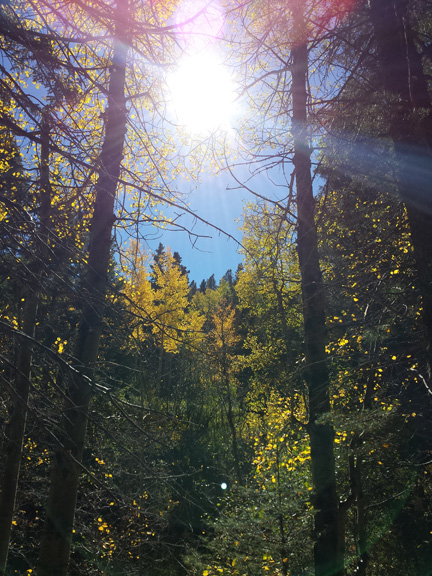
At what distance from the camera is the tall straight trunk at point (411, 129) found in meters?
2.93

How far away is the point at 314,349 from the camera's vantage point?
14.9ft

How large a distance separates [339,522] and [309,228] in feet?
9.77

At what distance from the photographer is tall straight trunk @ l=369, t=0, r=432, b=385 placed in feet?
9.61

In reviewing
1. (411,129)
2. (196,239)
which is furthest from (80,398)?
(411,129)

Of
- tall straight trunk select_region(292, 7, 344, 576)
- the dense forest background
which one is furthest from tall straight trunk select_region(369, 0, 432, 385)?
tall straight trunk select_region(292, 7, 344, 576)

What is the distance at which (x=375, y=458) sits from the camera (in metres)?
6.77

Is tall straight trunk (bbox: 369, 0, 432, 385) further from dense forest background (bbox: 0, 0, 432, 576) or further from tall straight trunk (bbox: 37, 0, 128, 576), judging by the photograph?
tall straight trunk (bbox: 37, 0, 128, 576)

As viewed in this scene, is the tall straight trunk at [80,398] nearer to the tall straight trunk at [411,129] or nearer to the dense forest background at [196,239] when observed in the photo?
the dense forest background at [196,239]

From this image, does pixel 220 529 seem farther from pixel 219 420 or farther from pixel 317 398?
pixel 219 420

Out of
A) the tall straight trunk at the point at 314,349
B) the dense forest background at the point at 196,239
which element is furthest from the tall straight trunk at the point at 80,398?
the tall straight trunk at the point at 314,349

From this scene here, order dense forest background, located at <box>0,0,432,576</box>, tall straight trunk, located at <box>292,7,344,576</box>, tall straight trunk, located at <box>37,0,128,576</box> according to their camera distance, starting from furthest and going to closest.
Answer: tall straight trunk, located at <box>292,7,344,576</box>, tall straight trunk, located at <box>37,0,128,576</box>, dense forest background, located at <box>0,0,432,576</box>

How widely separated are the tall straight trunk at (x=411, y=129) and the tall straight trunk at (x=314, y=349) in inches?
43.8

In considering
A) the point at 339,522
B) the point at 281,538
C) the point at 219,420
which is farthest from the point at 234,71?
the point at 219,420

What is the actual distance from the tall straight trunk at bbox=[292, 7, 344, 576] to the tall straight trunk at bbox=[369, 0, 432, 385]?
1.11 meters
